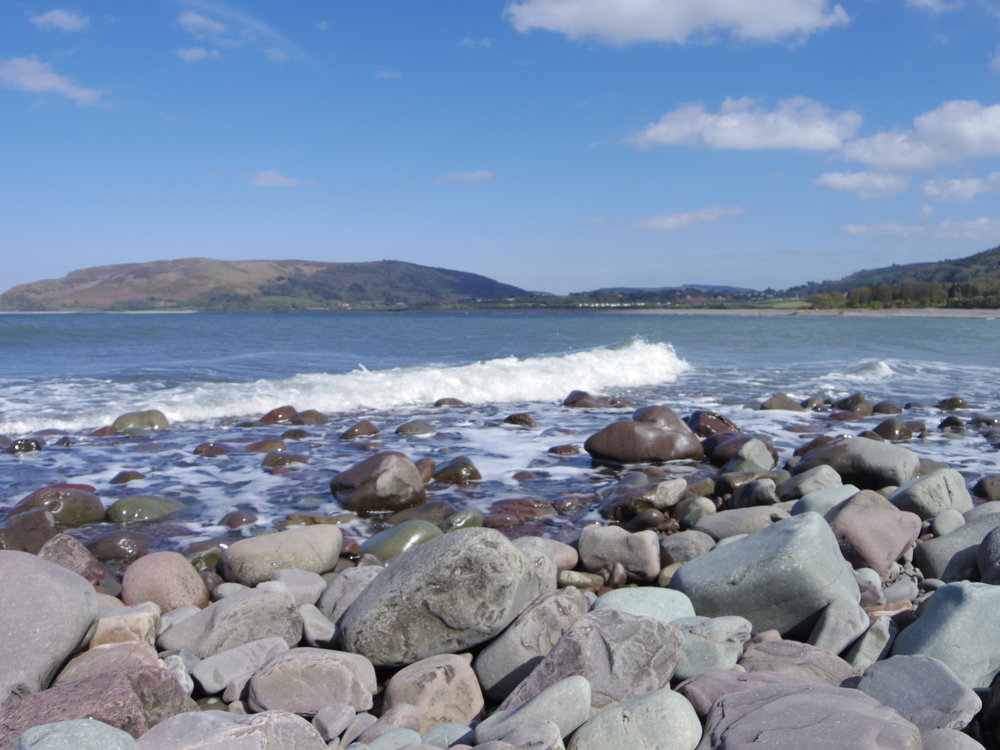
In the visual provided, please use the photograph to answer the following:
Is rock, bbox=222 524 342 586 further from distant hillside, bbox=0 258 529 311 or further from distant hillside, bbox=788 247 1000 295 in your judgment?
distant hillside, bbox=788 247 1000 295

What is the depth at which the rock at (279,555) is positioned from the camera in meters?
6.59

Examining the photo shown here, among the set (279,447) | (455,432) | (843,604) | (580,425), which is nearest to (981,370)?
(580,425)

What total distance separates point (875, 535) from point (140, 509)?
701 cm

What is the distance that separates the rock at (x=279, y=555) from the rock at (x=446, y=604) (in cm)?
197

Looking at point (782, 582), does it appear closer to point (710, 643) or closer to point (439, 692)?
point (710, 643)

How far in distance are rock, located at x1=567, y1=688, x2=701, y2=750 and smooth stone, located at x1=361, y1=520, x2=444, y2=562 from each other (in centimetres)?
397

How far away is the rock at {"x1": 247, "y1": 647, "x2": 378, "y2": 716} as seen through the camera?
14.1 feet

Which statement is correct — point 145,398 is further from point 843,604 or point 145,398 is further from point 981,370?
point 981,370

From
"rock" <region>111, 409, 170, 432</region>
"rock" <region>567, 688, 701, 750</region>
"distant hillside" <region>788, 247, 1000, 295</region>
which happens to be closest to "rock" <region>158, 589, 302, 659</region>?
"rock" <region>567, 688, 701, 750</region>

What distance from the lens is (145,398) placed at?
16984mm

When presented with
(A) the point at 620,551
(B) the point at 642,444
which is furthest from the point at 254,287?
(A) the point at 620,551

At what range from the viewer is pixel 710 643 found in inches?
169

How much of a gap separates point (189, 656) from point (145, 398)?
13.5 meters

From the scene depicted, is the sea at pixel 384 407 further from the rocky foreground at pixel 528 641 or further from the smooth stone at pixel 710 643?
the smooth stone at pixel 710 643
